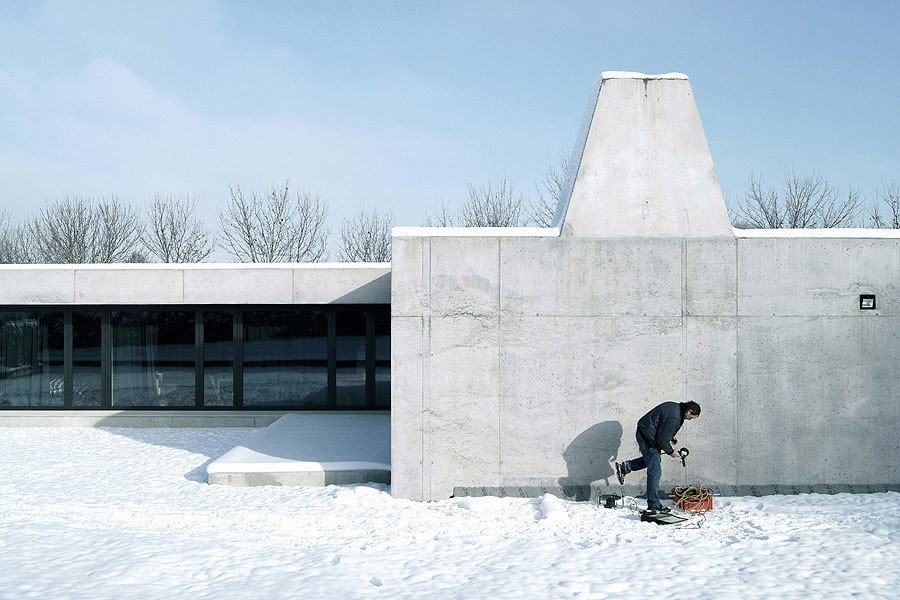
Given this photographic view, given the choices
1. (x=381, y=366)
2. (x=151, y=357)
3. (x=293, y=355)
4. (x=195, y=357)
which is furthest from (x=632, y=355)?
(x=151, y=357)

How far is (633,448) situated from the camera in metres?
9.79

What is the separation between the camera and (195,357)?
16906 mm

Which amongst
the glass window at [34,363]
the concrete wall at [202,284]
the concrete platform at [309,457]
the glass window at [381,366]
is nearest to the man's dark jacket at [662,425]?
the concrete platform at [309,457]

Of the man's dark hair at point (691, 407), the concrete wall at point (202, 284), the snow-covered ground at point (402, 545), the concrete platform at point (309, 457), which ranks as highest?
the concrete wall at point (202, 284)

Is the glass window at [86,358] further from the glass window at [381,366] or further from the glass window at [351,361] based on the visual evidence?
the glass window at [381,366]

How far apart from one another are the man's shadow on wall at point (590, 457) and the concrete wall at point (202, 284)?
23.9 ft

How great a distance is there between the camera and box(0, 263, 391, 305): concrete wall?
52.3ft

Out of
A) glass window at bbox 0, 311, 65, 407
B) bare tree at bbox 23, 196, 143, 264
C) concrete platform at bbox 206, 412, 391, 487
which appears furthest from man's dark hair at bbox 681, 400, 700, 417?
bare tree at bbox 23, 196, 143, 264

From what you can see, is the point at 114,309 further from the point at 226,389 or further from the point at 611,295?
the point at 611,295

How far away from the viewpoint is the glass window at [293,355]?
54.9 ft

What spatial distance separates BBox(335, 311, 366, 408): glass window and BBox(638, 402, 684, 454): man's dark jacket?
8797 millimetres

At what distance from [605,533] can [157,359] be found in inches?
488

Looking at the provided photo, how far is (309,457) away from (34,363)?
9.79 metres

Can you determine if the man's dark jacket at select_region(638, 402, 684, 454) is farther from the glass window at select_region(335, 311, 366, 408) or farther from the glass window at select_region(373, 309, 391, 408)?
the glass window at select_region(335, 311, 366, 408)
